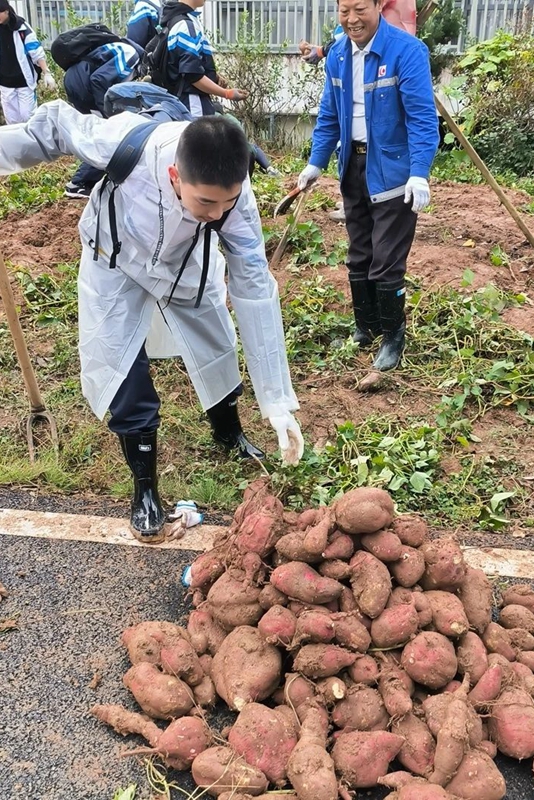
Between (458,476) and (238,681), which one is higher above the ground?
(238,681)

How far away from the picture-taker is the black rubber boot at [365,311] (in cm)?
439

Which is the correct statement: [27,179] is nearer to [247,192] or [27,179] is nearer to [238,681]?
[247,192]

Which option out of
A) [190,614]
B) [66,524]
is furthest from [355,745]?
[66,524]

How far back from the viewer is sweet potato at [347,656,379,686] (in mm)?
2010

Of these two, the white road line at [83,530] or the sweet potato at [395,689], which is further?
the white road line at [83,530]

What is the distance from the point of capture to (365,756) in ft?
6.05

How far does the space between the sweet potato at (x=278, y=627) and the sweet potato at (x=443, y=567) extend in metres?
0.44

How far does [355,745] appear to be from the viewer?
1.86m

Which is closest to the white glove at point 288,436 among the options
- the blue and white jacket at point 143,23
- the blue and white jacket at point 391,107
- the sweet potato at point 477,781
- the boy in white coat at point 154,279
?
the boy in white coat at point 154,279

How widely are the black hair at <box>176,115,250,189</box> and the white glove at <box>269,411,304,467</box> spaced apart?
89cm

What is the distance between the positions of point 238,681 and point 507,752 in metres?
0.76

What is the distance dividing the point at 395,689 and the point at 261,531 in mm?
611

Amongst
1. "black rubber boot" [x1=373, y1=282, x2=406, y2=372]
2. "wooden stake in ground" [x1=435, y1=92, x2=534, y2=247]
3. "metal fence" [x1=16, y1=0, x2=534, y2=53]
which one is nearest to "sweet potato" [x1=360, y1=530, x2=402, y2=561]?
"black rubber boot" [x1=373, y1=282, x2=406, y2=372]

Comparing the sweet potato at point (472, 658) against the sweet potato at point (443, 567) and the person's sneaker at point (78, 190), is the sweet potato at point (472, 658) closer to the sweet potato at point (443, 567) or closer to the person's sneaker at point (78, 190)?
the sweet potato at point (443, 567)
